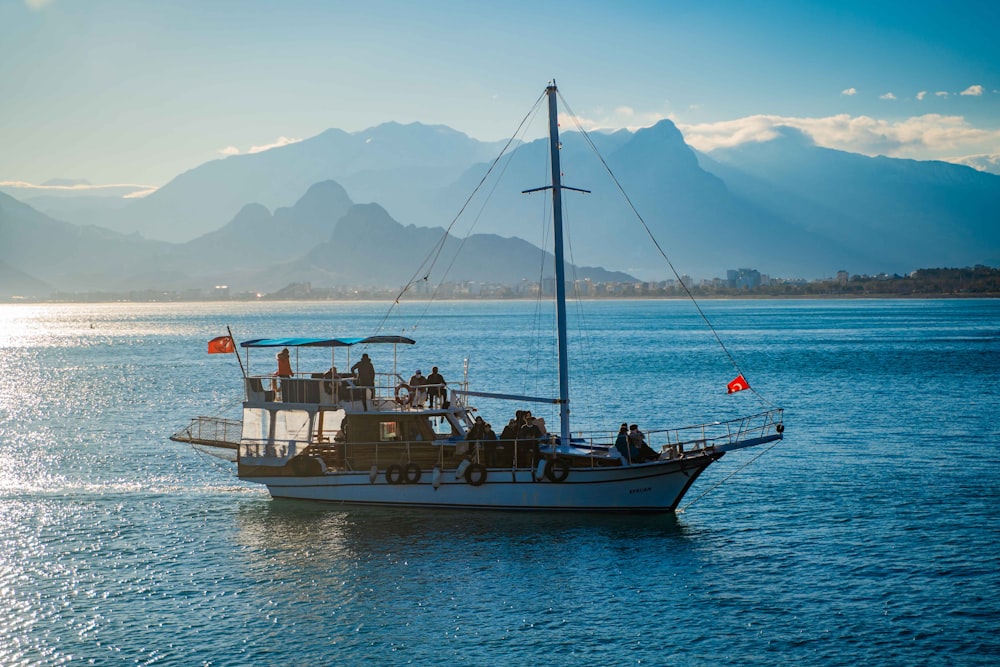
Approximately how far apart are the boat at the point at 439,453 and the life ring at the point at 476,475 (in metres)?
0.03

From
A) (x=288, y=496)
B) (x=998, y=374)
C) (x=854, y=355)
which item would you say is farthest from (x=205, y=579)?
(x=854, y=355)

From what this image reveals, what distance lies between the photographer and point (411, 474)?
106 feet

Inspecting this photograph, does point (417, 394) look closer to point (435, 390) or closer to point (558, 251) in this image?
point (435, 390)

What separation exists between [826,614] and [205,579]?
52.9 ft

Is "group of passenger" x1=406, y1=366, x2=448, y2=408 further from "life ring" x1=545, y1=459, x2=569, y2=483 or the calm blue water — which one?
"life ring" x1=545, y1=459, x2=569, y2=483

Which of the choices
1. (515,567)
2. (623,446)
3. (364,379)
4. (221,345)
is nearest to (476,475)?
(623,446)

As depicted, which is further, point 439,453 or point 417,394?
point 417,394

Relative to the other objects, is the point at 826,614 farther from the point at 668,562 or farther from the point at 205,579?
the point at 205,579

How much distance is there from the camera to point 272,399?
115ft

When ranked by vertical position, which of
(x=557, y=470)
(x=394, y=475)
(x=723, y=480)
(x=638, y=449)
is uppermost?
(x=638, y=449)

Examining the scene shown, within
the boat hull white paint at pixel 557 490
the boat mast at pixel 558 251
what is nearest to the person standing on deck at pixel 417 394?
the boat hull white paint at pixel 557 490

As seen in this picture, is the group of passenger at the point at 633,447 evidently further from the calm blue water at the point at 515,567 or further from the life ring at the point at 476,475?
the life ring at the point at 476,475

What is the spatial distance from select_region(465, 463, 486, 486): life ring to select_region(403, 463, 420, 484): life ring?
1.74 metres

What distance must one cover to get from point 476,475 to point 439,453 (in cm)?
163
